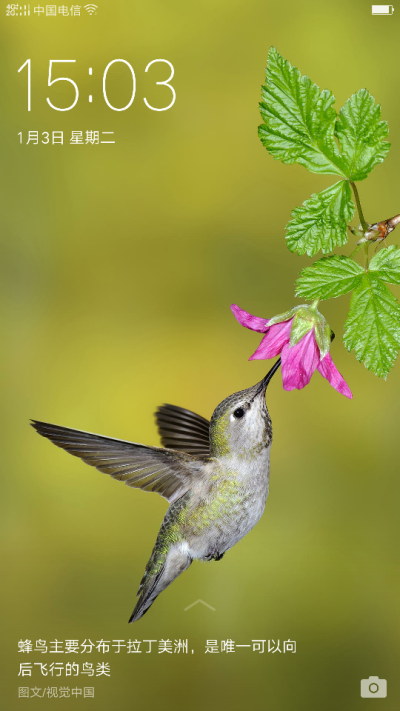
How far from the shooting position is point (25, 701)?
242 cm

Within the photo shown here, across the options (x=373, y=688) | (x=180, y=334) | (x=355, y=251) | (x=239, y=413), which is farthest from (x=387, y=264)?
(x=373, y=688)

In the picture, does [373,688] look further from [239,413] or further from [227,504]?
[239,413]

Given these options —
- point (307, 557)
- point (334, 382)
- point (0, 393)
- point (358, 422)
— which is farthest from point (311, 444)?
point (334, 382)

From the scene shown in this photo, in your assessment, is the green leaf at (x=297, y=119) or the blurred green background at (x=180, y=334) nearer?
the green leaf at (x=297, y=119)

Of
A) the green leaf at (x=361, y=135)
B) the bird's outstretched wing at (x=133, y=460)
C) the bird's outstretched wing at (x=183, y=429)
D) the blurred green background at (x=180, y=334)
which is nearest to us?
the green leaf at (x=361, y=135)

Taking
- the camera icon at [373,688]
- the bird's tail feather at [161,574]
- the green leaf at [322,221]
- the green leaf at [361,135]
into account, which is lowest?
the camera icon at [373,688]

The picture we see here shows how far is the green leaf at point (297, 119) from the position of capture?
0.46 m

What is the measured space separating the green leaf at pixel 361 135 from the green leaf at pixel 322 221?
0.02m

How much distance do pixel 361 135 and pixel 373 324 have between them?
Answer: 0.48 feet

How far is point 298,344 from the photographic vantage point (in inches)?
20.0


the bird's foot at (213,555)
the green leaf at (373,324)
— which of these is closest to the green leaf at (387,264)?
the green leaf at (373,324)

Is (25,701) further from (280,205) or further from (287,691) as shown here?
(280,205)

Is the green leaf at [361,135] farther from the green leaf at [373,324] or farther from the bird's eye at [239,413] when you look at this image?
the bird's eye at [239,413]

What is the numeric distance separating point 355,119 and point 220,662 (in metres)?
2.55
